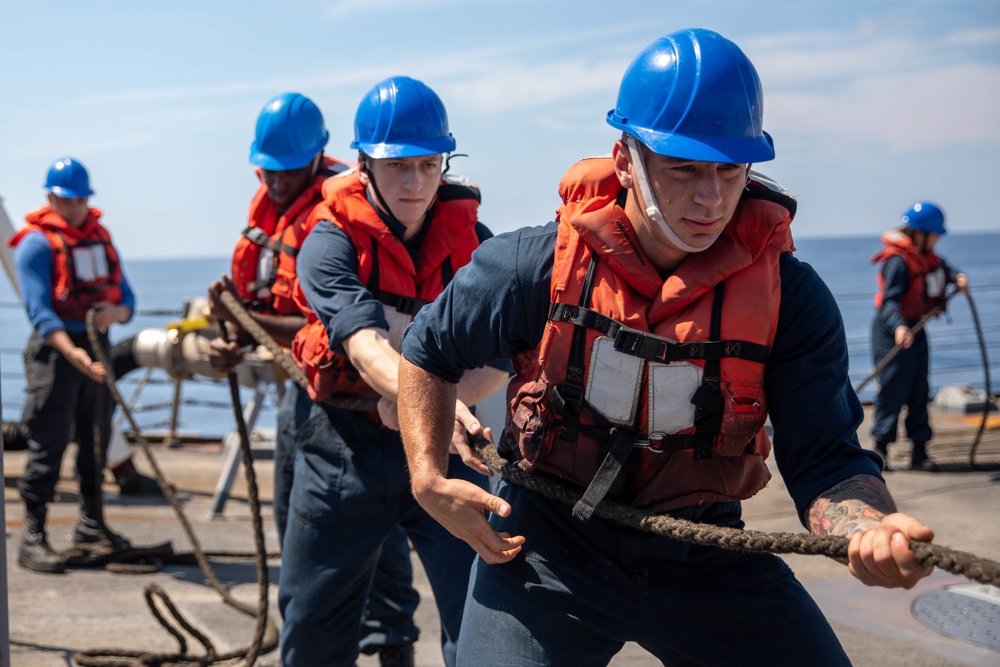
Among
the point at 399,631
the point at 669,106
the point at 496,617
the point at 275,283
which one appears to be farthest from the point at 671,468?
the point at 275,283

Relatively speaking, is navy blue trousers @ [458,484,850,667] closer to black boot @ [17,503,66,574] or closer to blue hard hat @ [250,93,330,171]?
blue hard hat @ [250,93,330,171]

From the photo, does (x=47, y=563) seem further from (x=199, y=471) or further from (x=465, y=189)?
(x=465, y=189)

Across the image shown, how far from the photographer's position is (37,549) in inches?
274

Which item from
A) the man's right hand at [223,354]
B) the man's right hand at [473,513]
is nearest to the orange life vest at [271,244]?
the man's right hand at [223,354]

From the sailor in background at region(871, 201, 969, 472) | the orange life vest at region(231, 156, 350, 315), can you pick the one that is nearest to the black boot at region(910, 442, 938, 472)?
the sailor in background at region(871, 201, 969, 472)

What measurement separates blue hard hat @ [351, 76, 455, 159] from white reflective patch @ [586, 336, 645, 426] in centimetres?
165

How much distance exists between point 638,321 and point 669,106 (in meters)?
0.47

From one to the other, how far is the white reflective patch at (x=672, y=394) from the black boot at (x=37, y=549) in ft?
17.7

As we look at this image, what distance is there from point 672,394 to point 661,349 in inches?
4.2

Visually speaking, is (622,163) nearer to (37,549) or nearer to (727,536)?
(727,536)

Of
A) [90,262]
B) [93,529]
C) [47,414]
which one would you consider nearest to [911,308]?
[90,262]

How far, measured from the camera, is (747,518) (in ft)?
26.2

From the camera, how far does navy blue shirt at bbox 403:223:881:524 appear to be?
2.52 m

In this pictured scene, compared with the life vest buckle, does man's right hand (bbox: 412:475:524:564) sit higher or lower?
lower
